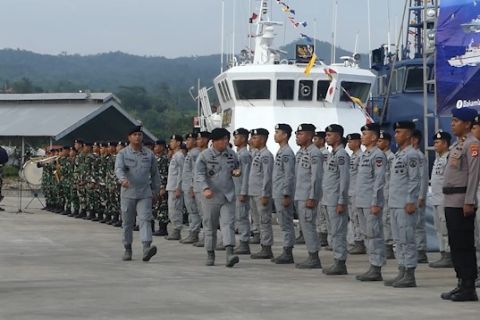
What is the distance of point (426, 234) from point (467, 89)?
226 centimetres

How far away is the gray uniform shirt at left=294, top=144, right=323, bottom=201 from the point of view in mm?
12909

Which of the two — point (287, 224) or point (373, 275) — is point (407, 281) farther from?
point (287, 224)

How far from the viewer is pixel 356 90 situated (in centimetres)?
2441

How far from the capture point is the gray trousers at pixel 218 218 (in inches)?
527

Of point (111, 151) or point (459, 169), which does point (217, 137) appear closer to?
point (459, 169)

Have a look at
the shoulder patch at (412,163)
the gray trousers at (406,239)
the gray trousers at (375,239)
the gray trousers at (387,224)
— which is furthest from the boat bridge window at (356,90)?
the gray trousers at (406,239)

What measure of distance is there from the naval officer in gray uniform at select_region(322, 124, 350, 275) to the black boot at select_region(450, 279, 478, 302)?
2550mm

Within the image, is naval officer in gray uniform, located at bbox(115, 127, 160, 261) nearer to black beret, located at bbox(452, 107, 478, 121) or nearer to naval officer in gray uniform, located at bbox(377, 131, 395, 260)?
naval officer in gray uniform, located at bbox(377, 131, 395, 260)

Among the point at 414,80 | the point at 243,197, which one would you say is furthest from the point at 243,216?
the point at 414,80

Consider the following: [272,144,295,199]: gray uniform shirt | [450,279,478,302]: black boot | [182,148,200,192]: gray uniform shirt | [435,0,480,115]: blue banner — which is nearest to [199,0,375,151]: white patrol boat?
[182,148,200,192]: gray uniform shirt

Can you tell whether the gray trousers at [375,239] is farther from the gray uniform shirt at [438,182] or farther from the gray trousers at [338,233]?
the gray uniform shirt at [438,182]

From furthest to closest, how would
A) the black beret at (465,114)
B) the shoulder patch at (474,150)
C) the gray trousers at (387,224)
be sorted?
the gray trousers at (387,224) < the black beret at (465,114) < the shoulder patch at (474,150)

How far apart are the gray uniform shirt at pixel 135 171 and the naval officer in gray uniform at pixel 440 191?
142 inches

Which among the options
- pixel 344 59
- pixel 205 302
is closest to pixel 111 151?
pixel 344 59
